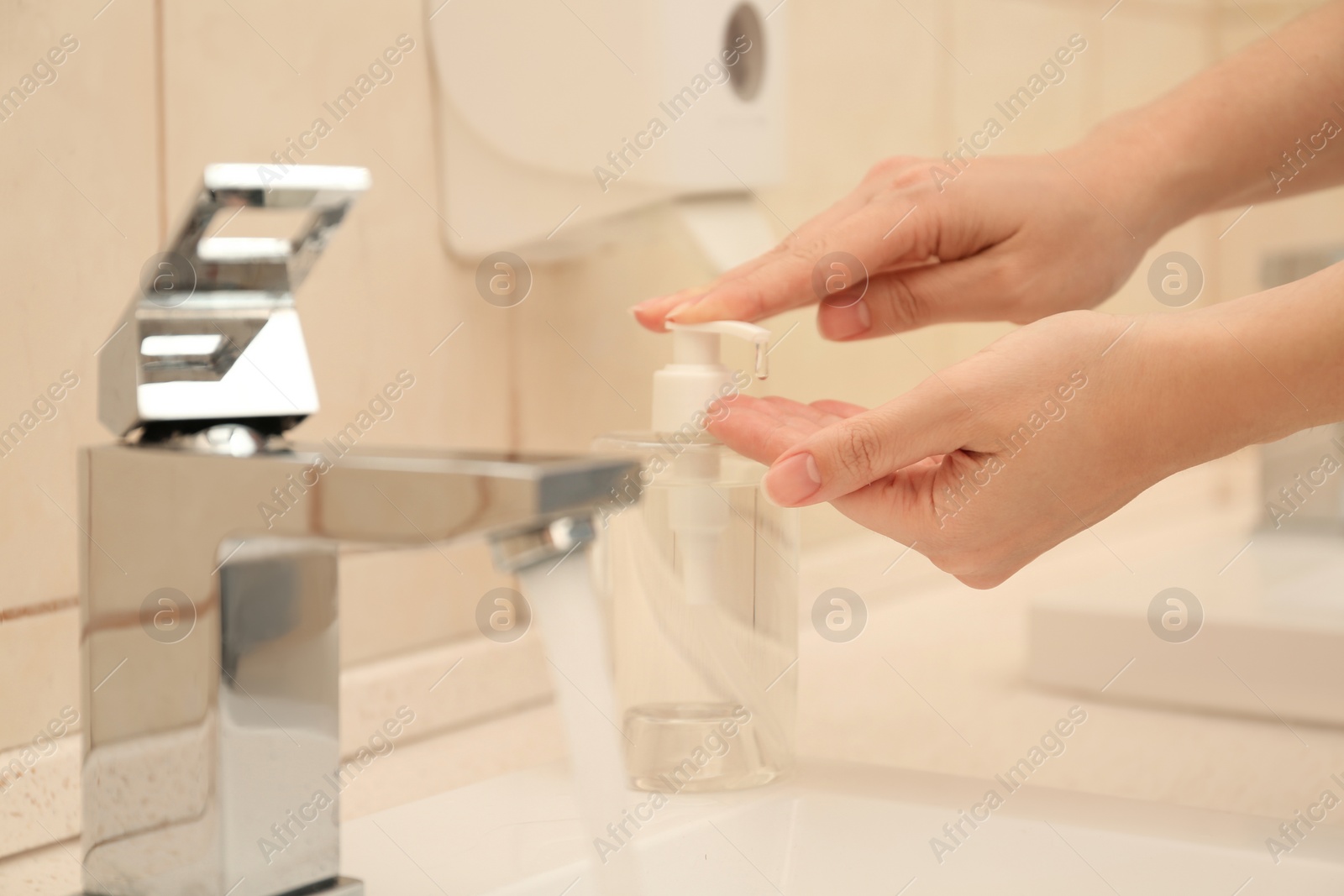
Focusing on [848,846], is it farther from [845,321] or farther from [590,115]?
[590,115]

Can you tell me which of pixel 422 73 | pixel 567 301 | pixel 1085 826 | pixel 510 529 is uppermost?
pixel 422 73

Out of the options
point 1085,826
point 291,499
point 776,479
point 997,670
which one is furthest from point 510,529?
point 997,670

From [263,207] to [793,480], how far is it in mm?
198

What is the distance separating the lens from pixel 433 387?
69 cm

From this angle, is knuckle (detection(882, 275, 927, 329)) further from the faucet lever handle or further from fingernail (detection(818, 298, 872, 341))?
the faucet lever handle

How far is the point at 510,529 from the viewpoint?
0.29m

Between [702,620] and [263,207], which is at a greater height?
[263,207]

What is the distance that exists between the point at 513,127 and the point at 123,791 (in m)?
0.42

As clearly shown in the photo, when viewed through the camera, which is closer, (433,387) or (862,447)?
(862,447)

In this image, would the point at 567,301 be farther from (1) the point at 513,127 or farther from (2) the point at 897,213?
(2) the point at 897,213

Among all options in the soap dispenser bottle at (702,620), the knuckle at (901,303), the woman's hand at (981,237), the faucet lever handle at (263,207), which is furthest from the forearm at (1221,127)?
the faucet lever handle at (263,207)

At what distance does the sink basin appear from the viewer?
0.44 m

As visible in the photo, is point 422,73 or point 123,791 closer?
point 123,791

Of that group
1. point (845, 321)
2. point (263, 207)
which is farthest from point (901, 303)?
point (263, 207)
